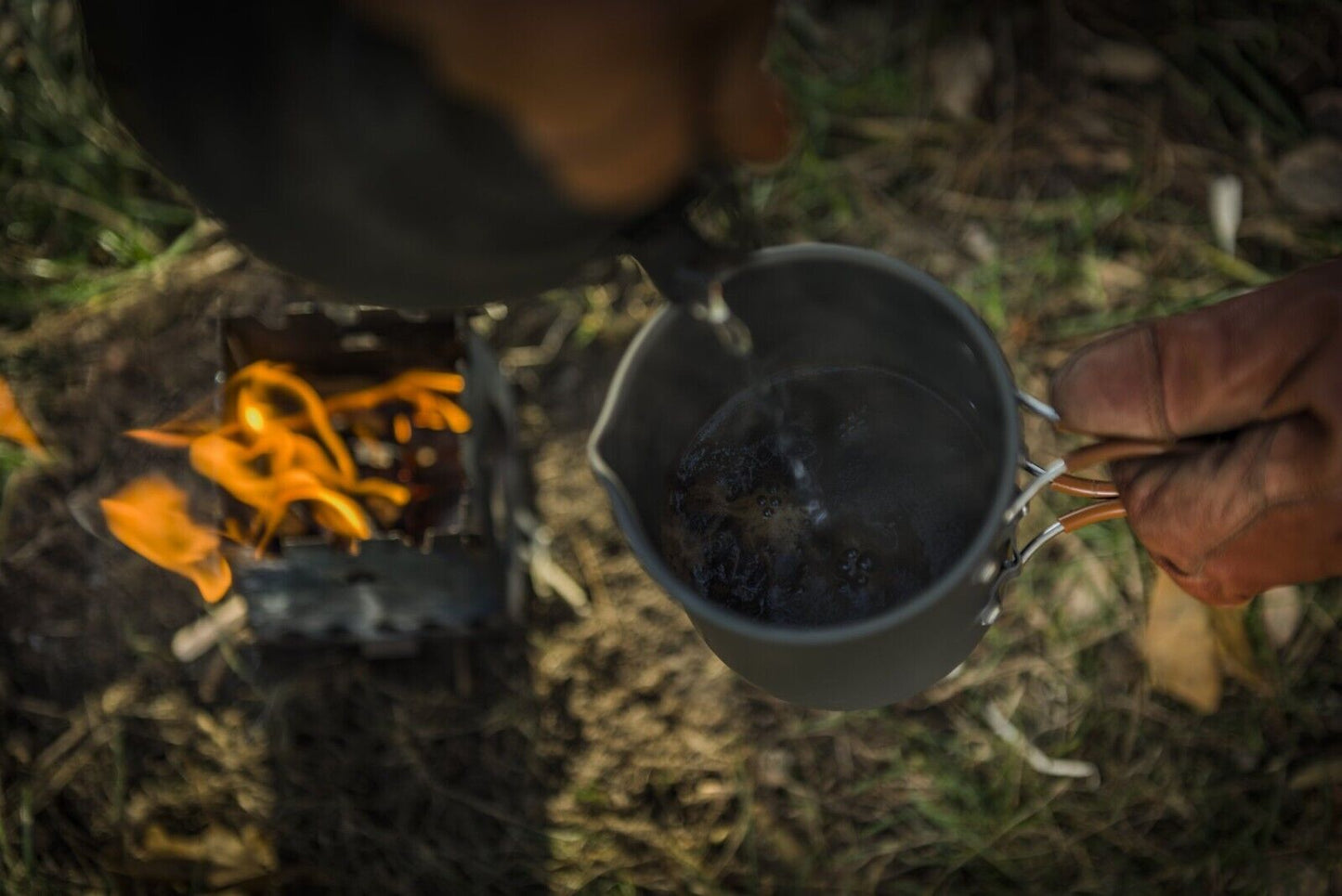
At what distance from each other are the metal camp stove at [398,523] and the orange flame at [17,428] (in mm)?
684

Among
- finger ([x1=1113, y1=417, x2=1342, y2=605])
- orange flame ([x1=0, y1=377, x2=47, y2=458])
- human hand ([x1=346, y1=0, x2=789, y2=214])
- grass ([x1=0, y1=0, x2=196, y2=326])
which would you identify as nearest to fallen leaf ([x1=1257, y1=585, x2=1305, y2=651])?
finger ([x1=1113, y1=417, x2=1342, y2=605])

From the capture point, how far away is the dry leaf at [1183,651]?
88.4 inches

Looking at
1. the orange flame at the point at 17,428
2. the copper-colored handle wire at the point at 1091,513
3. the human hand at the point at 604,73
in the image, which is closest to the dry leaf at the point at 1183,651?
the copper-colored handle wire at the point at 1091,513

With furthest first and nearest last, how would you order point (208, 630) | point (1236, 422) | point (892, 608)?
1. point (208, 630)
2. point (1236, 422)
3. point (892, 608)

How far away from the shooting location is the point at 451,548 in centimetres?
204

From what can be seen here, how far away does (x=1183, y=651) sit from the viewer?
2.26m

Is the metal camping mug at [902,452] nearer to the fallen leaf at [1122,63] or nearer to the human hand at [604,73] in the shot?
the human hand at [604,73]

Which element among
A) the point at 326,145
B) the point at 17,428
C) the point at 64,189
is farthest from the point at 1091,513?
the point at 64,189

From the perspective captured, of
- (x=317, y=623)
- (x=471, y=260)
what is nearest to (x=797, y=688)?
(x=471, y=260)

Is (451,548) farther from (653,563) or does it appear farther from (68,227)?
(68,227)

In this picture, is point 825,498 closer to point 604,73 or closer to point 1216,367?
point 1216,367

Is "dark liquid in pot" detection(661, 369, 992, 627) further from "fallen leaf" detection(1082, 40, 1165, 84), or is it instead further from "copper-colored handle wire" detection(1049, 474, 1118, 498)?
"fallen leaf" detection(1082, 40, 1165, 84)

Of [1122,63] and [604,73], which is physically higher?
[604,73]

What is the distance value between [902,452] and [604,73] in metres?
0.89
